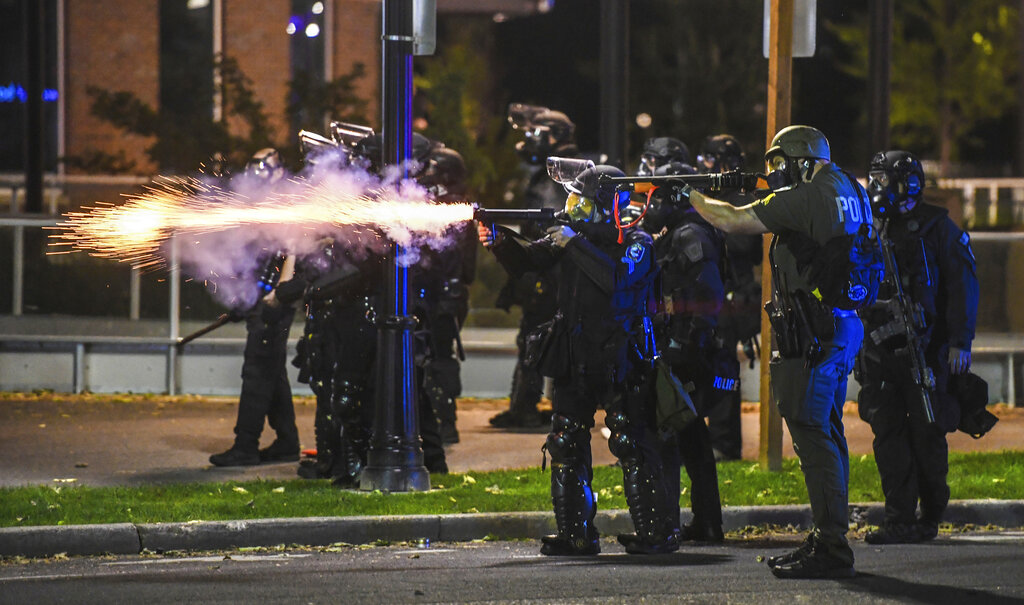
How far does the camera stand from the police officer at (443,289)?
1016 cm

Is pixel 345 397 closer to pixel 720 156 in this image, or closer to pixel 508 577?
pixel 508 577

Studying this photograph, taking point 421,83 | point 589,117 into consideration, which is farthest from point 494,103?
point 421,83

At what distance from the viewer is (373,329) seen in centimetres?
964

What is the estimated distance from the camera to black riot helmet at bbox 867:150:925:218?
8250mm

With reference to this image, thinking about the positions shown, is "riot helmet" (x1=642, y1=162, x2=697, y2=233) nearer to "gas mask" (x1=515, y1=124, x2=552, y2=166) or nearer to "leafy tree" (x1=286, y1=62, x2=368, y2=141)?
"gas mask" (x1=515, y1=124, x2=552, y2=166)

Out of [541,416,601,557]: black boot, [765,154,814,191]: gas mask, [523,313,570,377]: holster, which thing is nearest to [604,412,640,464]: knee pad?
[541,416,601,557]: black boot

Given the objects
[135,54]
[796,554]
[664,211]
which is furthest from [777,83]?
[135,54]

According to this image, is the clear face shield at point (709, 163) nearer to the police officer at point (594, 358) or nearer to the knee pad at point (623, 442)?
the police officer at point (594, 358)

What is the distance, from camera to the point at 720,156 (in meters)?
11.1

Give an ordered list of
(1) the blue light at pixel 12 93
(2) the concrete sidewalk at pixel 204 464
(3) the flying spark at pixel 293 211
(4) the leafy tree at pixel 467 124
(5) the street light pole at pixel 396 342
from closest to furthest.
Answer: (2) the concrete sidewalk at pixel 204 464 → (3) the flying spark at pixel 293 211 → (5) the street light pole at pixel 396 342 → (4) the leafy tree at pixel 467 124 → (1) the blue light at pixel 12 93

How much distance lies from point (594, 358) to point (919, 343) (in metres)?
1.79

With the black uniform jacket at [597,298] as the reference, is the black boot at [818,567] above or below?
below

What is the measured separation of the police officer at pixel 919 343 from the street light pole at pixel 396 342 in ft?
8.63

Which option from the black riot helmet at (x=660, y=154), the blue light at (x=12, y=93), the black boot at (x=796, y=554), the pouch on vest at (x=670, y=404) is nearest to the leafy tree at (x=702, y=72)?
the blue light at (x=12, y=93)
